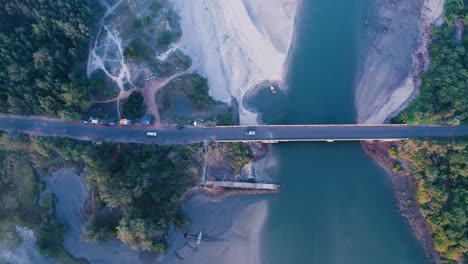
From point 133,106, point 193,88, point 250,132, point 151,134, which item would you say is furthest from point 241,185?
point 133,106

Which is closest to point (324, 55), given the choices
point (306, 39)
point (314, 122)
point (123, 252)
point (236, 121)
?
point (306, 39)

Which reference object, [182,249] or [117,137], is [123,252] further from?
[117,137]

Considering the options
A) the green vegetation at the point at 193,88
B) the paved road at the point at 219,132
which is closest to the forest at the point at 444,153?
the paved road at the point at 219,132

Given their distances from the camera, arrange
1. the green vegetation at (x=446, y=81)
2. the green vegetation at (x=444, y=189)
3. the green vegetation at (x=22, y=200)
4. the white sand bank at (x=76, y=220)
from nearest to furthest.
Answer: the green vegetation at (x=444, y=189), the green vegetation at (x=22, y=200), the white sand bank at (x=76, y=220), the green vegetation at (x=446, y=81)

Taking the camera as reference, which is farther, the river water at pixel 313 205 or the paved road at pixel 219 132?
the paved road at pixel 219 132

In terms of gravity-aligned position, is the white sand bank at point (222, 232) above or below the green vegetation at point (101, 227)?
below

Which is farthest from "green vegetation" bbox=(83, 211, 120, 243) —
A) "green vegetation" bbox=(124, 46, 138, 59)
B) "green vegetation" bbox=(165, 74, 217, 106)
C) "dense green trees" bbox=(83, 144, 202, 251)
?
"green vegetation" bbox=(124, 46, 138, 59)

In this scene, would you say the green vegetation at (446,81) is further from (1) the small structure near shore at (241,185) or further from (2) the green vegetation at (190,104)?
(2) the green vegetation at (190,104)

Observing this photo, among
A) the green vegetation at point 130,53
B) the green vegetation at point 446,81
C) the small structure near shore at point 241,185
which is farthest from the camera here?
the green vegetation at point 130,53
